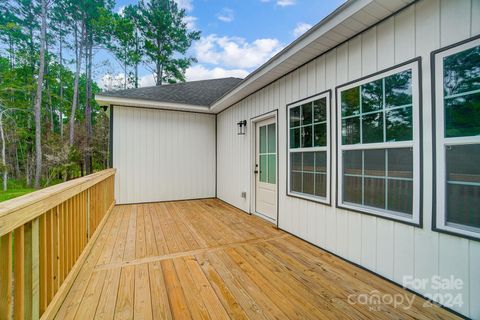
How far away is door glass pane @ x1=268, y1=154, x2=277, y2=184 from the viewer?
3895 millimetres

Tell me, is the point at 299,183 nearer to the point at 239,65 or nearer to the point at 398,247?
the point at 398,247

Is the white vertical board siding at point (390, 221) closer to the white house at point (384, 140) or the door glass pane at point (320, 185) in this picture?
the white house at point (384, 140)

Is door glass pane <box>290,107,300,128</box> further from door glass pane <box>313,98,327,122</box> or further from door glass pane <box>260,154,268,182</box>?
door glass pane <box>260,154,268,182</box>

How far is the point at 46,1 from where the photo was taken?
30.8 feet

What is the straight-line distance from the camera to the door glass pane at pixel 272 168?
12.8 feet

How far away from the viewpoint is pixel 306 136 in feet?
10.2

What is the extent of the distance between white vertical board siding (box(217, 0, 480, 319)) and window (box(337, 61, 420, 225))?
0.08 metres

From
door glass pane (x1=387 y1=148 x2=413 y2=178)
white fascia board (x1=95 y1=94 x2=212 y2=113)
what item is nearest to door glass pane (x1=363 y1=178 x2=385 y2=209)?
door glass pane (x1=387 y1=148 x2=413 y2=178)

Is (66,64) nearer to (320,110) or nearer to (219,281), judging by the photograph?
(320,110)

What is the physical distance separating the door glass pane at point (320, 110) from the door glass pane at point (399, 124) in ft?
2.62

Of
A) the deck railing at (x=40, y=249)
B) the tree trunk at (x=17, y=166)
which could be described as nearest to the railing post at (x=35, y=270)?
the deck railing at (x=40, y=249)

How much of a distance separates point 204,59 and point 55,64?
8240mm

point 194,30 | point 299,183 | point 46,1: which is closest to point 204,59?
point 194,30

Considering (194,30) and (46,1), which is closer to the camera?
(46,1)
